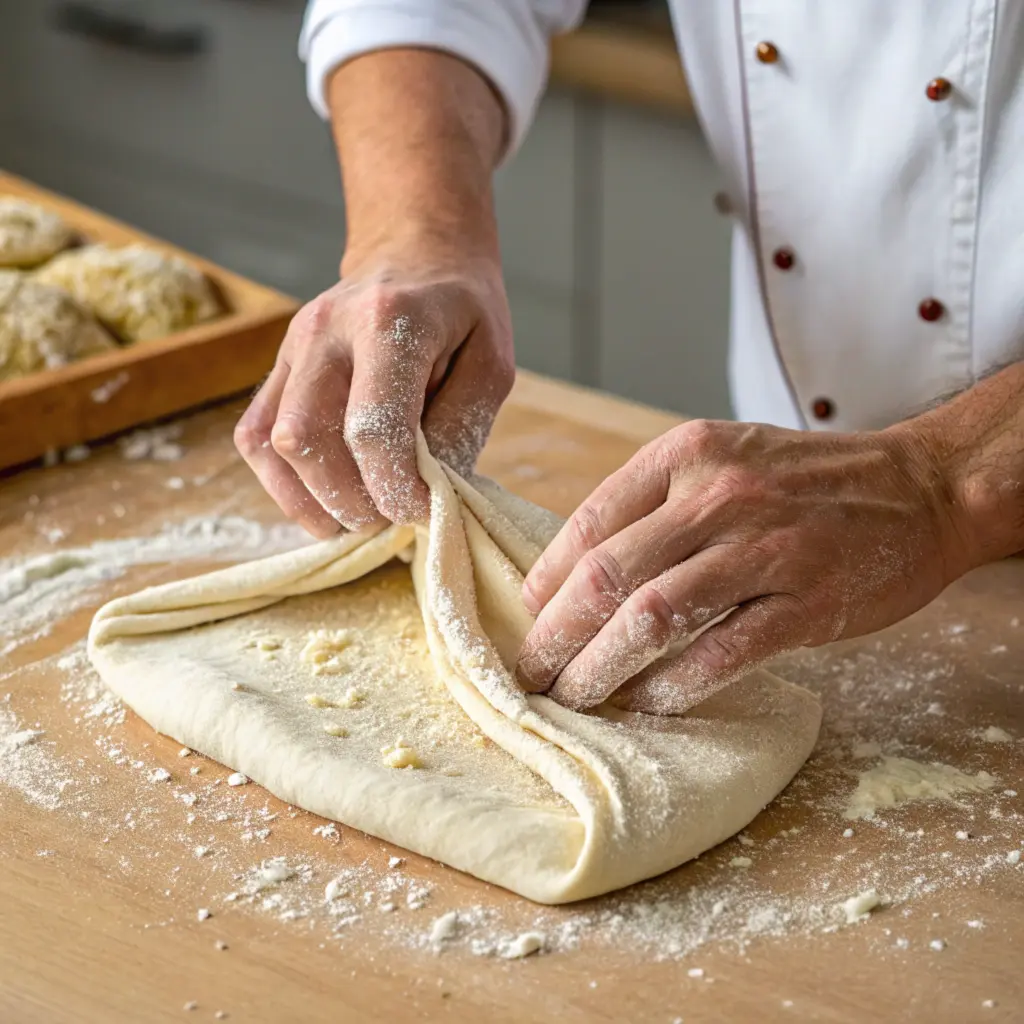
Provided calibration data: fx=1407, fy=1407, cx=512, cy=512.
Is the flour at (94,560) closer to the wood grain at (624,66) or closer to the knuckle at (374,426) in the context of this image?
the knuckle at (374,426)

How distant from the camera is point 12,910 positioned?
3.27 ft

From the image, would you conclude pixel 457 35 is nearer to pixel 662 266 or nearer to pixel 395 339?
pixel 395 339

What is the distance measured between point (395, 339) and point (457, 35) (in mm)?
496

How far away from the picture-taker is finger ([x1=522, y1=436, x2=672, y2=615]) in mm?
1086

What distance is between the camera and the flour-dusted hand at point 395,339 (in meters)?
1.22

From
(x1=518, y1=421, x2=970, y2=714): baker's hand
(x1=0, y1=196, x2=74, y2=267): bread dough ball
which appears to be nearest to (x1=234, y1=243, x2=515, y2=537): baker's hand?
(x1=518, y1=421, x2=970, y2=714): baker's hand

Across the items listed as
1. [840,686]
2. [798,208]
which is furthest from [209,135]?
[840,686]

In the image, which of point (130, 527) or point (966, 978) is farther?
point (130, 527)

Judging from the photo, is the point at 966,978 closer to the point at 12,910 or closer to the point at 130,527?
the point at 12,910

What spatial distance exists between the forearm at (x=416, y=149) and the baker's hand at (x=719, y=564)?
0.42 metres

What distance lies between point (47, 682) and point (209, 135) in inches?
98.5

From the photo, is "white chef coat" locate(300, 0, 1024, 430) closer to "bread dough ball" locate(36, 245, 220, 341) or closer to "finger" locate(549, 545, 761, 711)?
"bread dough ball" locate(36, 245, 220, 341)

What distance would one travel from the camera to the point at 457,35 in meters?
1.56

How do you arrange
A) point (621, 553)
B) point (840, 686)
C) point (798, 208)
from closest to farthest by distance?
point (621, 553), point (840, 686), point (798, 208)
